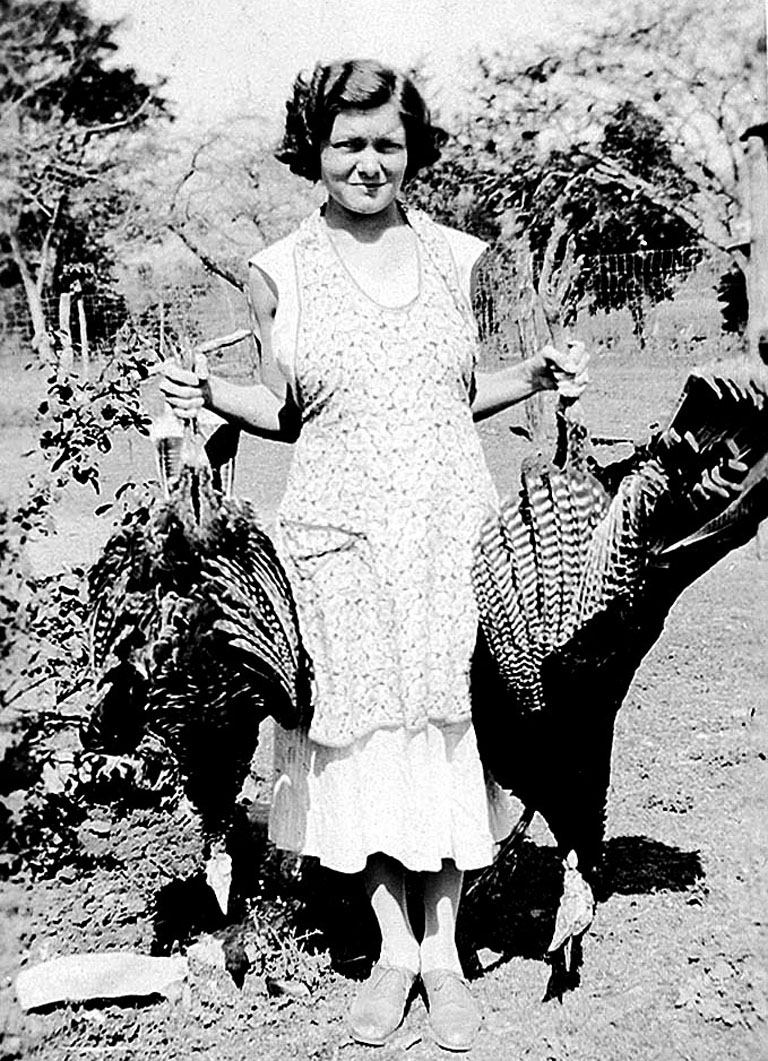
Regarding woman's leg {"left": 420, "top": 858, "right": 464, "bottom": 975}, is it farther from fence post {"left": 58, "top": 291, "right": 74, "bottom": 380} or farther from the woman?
fence post {"left": 58, "top": 291, "right": 74, "bottom": 380}

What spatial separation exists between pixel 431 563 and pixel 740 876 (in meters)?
0.88

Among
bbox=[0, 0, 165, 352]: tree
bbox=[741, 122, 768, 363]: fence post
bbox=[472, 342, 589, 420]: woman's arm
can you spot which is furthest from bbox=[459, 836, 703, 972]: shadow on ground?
bbox=[0, 0, 165, 352]: tree

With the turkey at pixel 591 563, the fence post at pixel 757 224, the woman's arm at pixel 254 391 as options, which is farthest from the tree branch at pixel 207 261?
the fence post at pixel 757 224

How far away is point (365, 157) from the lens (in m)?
2.23

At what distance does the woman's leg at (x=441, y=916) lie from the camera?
7.92 feet

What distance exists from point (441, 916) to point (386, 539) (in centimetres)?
64

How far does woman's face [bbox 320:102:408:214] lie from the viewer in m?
2.22

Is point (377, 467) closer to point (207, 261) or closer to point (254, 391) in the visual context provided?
point (254, 391)

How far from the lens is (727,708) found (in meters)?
2.74

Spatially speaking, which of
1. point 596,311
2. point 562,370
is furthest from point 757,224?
point 562,370

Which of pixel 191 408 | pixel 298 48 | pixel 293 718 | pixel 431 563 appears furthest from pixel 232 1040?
pixel 298 48

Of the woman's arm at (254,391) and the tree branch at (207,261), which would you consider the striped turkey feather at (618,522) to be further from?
the tree branch at (207,261)

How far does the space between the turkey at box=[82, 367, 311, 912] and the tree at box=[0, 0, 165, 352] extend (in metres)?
0.36

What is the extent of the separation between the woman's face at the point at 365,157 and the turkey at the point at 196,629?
44 centimetres
